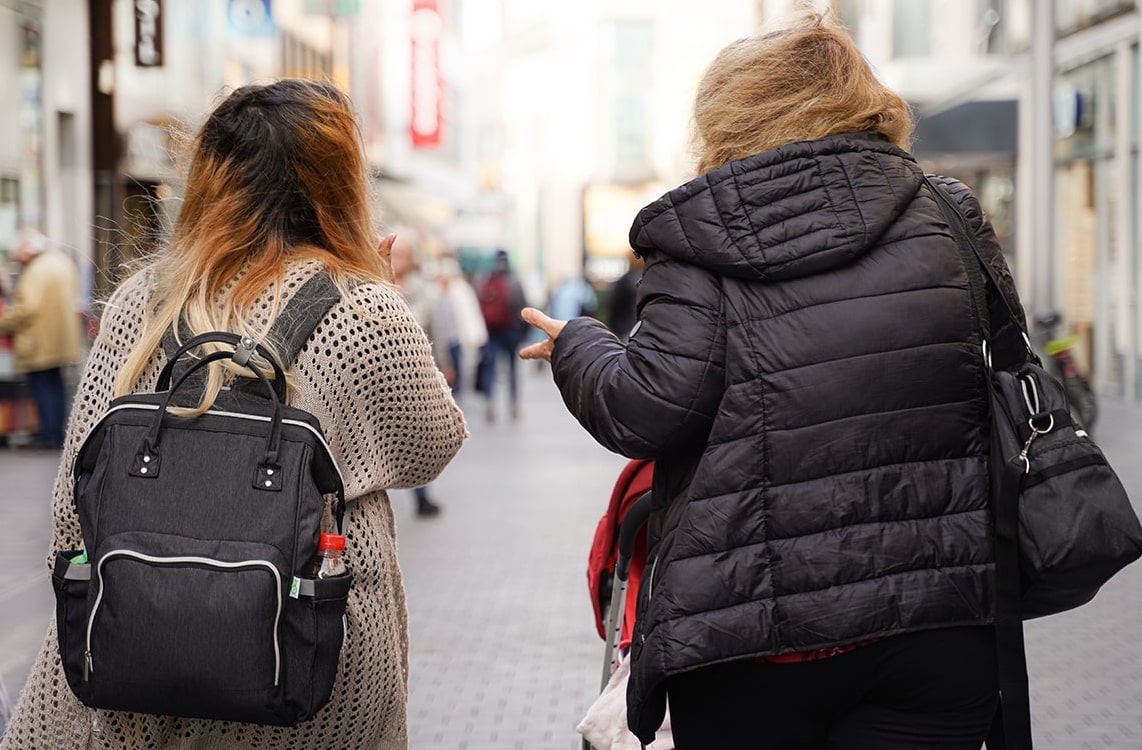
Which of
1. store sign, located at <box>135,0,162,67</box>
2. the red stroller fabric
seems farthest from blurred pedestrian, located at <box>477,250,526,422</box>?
the red stroller fabric

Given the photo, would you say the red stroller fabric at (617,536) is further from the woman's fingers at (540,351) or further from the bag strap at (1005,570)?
the bag strap at (1005,570)

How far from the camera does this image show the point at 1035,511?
2.32 meters

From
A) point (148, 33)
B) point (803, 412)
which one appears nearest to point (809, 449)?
point (803, 412)

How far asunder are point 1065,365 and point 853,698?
9.71m

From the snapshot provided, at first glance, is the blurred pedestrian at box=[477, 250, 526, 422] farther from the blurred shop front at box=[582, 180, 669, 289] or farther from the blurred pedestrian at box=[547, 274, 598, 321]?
the blurred shop front at box=[582, 180, 669, 289]

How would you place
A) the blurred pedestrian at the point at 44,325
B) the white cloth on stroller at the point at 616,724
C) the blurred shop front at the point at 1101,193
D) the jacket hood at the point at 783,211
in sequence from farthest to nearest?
the blurred shop front at the point at 1101,193 → the blurred pedestrian at the point at 44,325 → the white cloth on stroller at the point at 616,724 → the jacket hood at the point at 783,211

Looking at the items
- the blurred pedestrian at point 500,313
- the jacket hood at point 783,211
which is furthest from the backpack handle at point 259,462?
the blurred pedestrian at point 500,313

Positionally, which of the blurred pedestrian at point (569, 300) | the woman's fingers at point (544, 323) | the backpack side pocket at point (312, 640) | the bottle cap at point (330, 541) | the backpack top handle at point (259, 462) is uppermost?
the blurred pedestrian at point (569, 300)

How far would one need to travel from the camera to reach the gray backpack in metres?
2.16

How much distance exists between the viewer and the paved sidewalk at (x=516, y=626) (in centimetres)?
523

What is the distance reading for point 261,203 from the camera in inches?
98.7

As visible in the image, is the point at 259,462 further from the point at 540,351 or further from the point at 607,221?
the point at 607,221

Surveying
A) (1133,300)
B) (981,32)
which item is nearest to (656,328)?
(1133,300)

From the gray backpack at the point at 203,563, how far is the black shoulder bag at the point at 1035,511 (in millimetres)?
996
